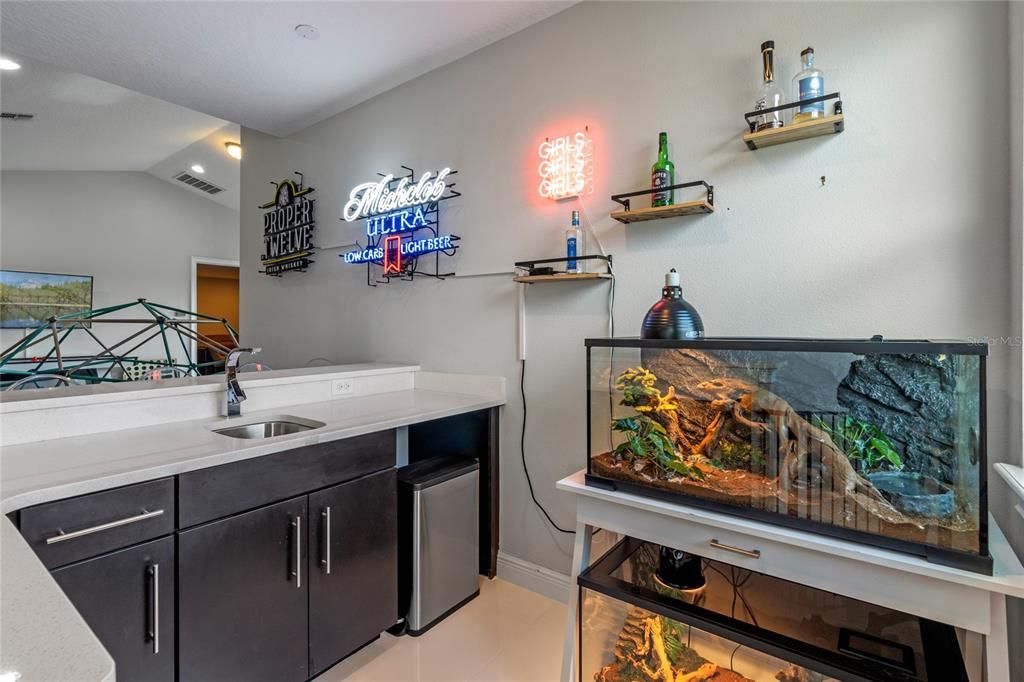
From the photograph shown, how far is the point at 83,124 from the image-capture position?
4.46m

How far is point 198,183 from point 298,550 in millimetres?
6481

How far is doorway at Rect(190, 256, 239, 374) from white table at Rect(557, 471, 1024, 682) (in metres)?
7.26

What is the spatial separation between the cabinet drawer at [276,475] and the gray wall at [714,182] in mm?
823

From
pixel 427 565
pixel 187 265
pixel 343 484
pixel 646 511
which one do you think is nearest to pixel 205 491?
pixel 343 484

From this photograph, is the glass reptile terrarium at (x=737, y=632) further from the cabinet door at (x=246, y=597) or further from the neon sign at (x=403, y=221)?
the neon sign at (x=403, y=221)

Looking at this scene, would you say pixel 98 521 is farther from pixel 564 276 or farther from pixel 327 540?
pixel 564 276

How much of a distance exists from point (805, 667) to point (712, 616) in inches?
8.8

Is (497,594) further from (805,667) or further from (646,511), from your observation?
(805,667)

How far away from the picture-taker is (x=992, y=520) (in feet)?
4.32

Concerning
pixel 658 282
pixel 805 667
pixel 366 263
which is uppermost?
pixel 366 263

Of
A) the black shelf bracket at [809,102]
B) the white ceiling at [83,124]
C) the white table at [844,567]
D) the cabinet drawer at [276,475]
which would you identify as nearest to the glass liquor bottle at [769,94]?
the black shelf bracket at [809,102]

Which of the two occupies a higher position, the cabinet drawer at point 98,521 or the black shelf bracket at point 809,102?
the black shelf bracket at point 809,102

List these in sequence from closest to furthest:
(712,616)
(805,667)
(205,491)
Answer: (805,667)
(712,616)
(205,491)

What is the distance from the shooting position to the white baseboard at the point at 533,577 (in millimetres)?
2285
